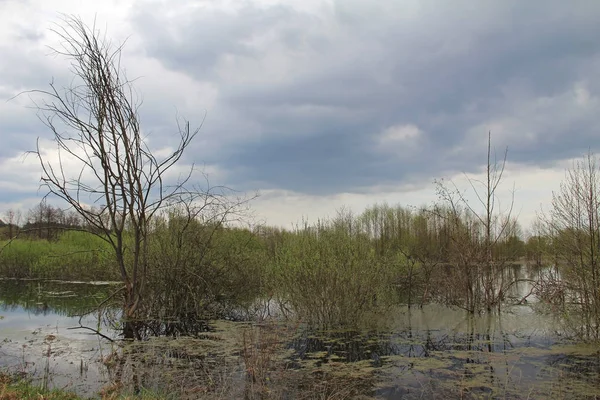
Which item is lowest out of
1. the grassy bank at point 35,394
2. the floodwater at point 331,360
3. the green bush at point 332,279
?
the floodwater at point 331,360

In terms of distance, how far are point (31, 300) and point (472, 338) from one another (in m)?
15.3

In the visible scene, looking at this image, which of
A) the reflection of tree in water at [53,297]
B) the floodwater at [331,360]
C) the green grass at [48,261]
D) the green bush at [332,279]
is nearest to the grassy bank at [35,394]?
the floodwater at [331,360]

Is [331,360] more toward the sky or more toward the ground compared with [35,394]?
more toward the ground

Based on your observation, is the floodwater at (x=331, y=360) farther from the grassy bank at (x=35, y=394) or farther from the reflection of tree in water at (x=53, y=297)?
the reflection of tree in water at (x=53, y=297)

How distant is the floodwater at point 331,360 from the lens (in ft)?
19.9

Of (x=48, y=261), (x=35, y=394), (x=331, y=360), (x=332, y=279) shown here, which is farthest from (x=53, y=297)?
(x=35, y=394)

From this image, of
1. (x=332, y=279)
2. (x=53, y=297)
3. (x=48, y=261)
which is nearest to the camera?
(x=332, y=279)

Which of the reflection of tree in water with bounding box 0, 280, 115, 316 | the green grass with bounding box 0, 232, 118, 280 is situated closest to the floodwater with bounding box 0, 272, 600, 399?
the reflection of tree in water with bounding box 0, 280, 115, 316

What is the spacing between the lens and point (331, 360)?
7723mm

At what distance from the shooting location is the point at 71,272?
25203mm

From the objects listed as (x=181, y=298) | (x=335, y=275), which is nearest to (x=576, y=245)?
(x=335, y=275)

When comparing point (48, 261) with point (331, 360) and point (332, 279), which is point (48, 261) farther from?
point (331, 360)

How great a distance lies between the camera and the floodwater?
Result: 606 cm

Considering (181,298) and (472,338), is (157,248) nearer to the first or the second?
A: (181,298)
